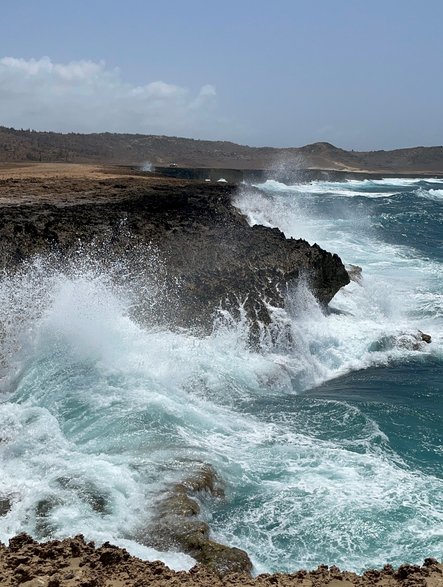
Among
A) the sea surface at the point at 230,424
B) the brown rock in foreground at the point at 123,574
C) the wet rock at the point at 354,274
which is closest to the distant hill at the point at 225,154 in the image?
the wet rock at the point at 354,274

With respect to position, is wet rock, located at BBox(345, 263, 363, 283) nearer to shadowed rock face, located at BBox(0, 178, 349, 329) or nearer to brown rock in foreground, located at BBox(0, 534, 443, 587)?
shadowed rock face, located at BBox(0, 178, 349, 329)

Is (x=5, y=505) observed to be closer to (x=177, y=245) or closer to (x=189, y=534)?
(x=189, y=534)

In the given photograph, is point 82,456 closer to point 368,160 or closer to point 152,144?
point 152,144

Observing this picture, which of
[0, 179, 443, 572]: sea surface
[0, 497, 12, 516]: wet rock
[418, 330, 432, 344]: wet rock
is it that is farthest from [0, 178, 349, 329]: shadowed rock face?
[0, 497, 12, 516]: wet rock

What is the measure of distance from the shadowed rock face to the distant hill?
42.1 m

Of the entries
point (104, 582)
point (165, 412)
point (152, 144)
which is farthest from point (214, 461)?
point (152, 144)

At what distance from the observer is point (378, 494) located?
21.1 ft

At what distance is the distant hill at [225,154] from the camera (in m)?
63.9

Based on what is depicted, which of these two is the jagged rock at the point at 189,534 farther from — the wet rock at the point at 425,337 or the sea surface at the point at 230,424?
the wet rock at the point at 425,337

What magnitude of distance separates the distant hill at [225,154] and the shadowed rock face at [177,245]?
42069mm

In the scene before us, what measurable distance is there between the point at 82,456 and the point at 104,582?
2.86 metres

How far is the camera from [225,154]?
83562 millimetres

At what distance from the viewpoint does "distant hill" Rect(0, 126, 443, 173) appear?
63928 millimetres

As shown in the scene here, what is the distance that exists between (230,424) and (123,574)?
4066mm
